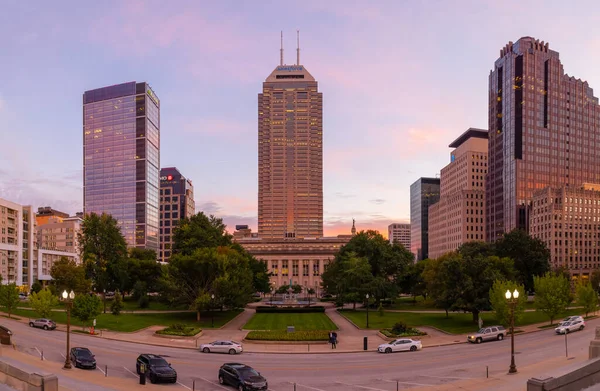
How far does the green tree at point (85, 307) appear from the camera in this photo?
52094 millimetres

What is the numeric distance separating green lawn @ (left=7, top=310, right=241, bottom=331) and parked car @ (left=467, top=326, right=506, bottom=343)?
3253 centimetres

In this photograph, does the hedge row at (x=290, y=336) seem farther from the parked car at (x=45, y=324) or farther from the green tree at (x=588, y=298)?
the green tree at (x=588, y=298)

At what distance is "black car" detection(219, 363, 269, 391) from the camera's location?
27281mm

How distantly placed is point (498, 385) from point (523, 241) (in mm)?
74421

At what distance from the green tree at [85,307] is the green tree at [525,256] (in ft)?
239

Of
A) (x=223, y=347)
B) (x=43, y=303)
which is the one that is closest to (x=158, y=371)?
(x=223, y=347)

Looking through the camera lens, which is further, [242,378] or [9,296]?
[9,296]

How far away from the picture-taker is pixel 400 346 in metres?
43.4

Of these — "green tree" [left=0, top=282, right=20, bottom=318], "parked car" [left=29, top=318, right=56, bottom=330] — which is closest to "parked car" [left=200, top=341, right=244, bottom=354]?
"parked car" [left=29, top=318, right=56, bottom=330]

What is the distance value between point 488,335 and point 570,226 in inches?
5155

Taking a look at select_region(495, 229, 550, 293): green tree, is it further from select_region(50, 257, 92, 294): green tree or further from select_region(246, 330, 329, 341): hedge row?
select_region(50, 257, 92, 294): green tree

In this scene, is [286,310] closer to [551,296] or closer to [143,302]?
[143,302]

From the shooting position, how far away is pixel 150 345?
153ft

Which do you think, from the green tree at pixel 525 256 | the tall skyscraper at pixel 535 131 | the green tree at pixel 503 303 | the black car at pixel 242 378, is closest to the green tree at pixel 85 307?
the black car at pixel 242 378
